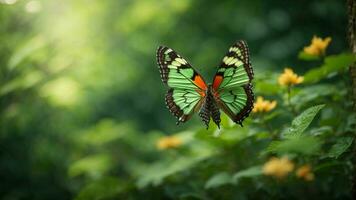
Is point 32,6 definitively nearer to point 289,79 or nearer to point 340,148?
point 289,79

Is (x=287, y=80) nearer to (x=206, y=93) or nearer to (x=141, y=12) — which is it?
(x=206, y=93)

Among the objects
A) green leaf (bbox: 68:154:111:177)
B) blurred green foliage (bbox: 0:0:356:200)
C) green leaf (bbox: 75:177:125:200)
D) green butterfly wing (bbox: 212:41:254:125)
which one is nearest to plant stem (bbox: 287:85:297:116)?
green butterfly wing (bbox: 212:41:254:125)

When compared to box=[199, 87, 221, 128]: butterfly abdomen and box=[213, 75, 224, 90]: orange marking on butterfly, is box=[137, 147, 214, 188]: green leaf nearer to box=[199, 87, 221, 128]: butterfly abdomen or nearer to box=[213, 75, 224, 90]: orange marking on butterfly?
box=[199, 87, 221, 128]: butterfly abdomen

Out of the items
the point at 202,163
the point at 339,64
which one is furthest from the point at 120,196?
the point at 339,64

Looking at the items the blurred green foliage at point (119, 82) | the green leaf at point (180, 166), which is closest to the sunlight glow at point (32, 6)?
the blurred green foliage at point (119, 82)

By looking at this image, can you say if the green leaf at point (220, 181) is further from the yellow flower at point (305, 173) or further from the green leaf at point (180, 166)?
the yellow flower at point (305, 173)
